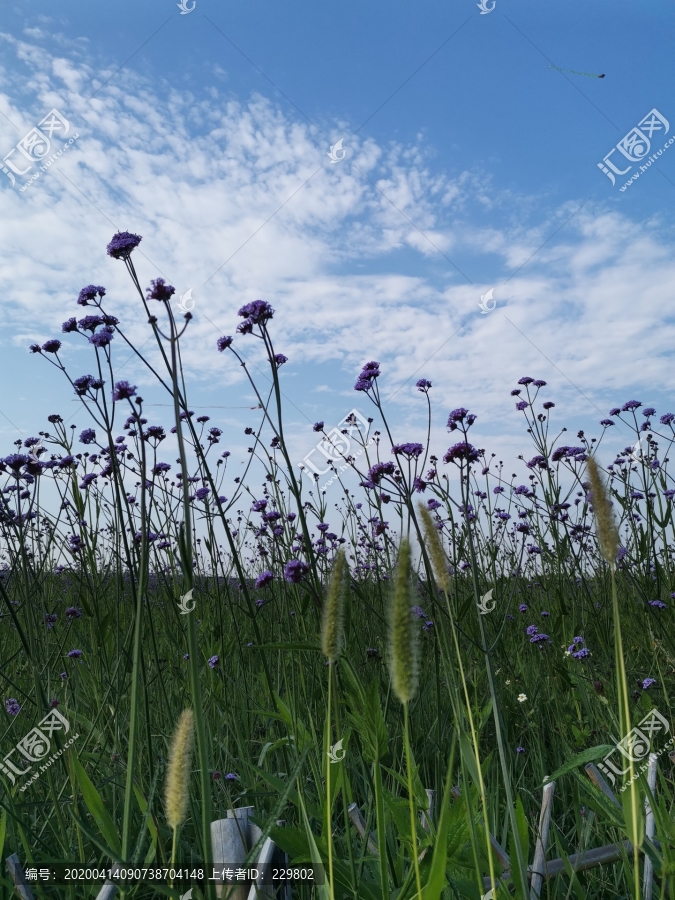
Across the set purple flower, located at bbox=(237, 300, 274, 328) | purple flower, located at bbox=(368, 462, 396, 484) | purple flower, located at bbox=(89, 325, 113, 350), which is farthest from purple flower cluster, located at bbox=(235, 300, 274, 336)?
purple flower, located at bbox=(368, 462, 396, 484)

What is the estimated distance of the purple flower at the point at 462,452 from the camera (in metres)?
2.20

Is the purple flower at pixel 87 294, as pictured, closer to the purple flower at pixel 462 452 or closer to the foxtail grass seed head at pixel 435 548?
the purple flower at pixel 462 452

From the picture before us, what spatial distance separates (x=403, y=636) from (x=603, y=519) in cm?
33

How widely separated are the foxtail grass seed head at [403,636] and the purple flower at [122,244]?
166cm

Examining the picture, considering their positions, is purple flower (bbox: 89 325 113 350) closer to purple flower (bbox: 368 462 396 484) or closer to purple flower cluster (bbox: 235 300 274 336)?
purple flower cluster (bbox: 235 300 274 336)

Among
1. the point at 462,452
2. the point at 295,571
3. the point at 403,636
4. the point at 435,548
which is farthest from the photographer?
the point at 295,571

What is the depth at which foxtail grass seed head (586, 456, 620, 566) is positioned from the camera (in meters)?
0.86

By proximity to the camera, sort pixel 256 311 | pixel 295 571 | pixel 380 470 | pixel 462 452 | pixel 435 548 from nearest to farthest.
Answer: pixel 435 548
pixel 462 452
pixel 256 311
pixel 295 571
pixel 380 470

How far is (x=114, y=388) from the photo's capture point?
6.70 ft

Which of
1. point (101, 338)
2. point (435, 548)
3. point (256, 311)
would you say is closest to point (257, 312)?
point (256, 311)

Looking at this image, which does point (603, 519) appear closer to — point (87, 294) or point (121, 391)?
point (121, 391)

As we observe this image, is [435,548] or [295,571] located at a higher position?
[295,571]

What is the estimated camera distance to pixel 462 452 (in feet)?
7.36

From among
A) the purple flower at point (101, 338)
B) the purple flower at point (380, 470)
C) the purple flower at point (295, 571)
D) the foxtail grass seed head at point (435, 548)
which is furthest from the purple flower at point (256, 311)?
the foxtail grass seed head at point (435, 548)
